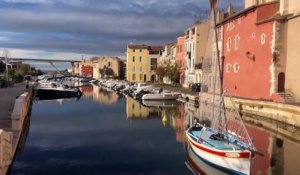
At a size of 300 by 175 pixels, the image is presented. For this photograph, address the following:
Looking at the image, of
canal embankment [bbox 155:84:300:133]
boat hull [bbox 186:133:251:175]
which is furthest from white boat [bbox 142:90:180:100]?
boat hull [bbox 186:133:251:175]

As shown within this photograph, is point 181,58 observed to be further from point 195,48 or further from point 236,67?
point 236,67

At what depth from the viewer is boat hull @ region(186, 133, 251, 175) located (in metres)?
16.9

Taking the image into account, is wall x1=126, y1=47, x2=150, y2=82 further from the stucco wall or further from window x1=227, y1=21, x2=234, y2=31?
the stucco wall

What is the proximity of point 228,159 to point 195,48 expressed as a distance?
2127 inches

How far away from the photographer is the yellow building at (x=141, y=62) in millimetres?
118250

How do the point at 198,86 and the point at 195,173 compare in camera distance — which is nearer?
the point at 195,173

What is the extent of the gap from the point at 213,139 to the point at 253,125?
1224cm

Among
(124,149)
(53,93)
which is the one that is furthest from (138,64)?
(124,149)

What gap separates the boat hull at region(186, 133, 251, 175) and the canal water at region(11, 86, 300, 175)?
1.71ft

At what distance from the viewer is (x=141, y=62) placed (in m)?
118

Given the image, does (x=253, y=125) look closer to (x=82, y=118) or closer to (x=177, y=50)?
(x=82, y=118)

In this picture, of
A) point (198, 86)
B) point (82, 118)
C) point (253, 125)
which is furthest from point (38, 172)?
point (198, 86)

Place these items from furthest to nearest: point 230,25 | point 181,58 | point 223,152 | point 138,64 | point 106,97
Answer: point 138,64 → point 181,58 → point 106,97 → point 230,25 → point 223,152

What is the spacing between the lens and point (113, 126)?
34.7 meters
